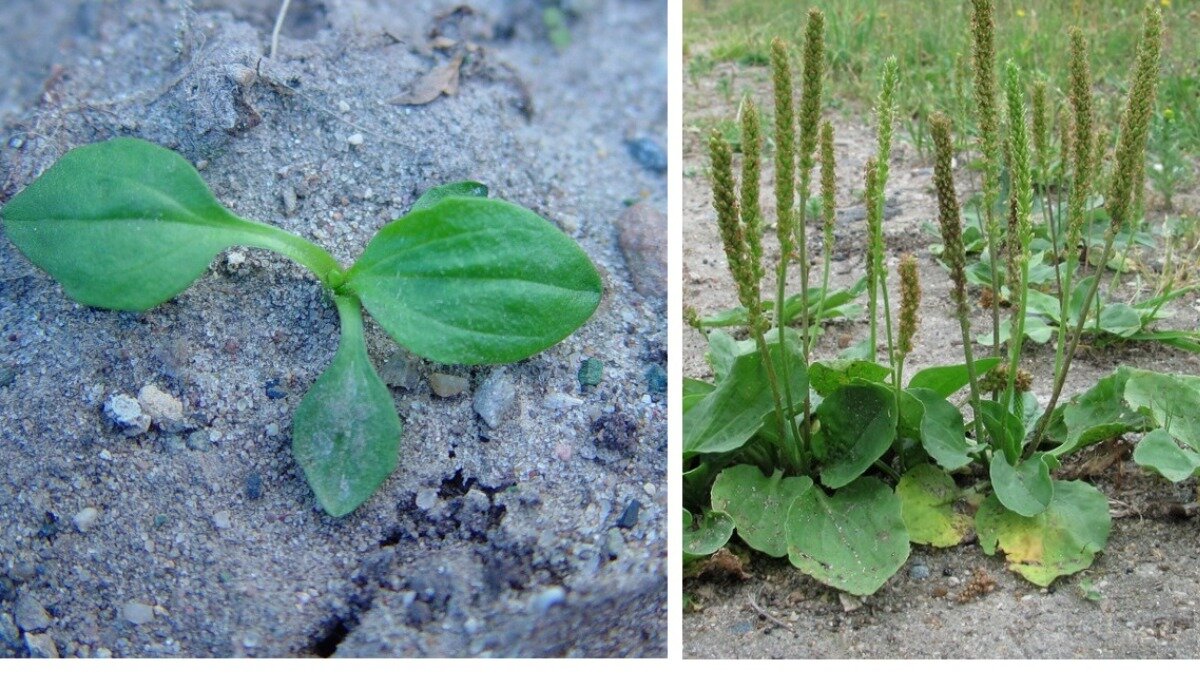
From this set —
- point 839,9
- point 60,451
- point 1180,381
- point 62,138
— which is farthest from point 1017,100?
point 839,9

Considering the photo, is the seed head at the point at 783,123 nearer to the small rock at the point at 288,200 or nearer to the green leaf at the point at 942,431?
the green leaf at the point at 942,431

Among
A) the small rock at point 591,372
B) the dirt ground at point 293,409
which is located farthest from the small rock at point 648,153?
the small rock at point 591,372

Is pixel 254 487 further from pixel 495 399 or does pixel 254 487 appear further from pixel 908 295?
pixel 908 295

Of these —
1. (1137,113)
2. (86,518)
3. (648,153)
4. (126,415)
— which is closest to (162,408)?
(126,415)

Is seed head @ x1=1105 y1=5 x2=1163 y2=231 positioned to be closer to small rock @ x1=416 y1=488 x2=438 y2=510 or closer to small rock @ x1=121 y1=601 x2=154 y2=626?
small rock @ x1=416 y1=488 x2=438 y2=510

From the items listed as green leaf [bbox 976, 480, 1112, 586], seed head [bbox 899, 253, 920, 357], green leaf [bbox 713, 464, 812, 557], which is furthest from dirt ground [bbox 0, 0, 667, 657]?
green leaf [bbox 976, 480, 1112, 586]
